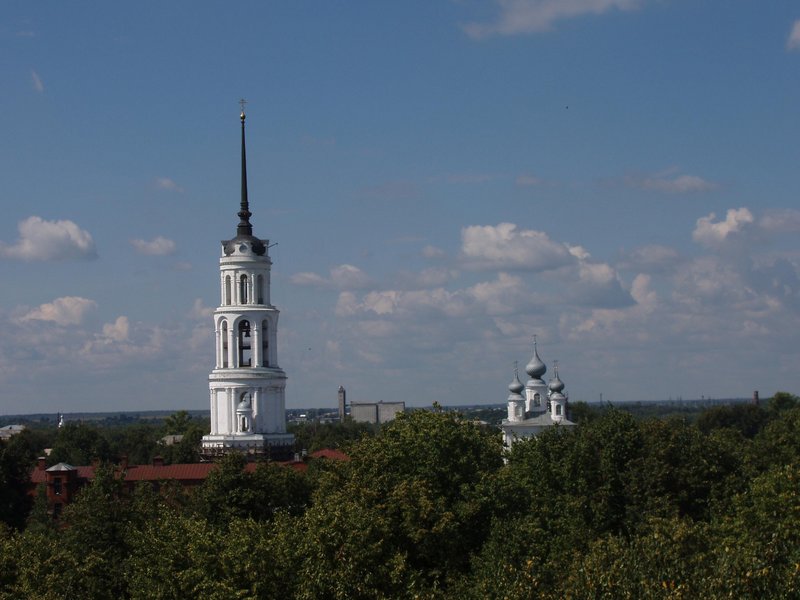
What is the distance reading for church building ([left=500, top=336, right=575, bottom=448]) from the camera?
11444 cm

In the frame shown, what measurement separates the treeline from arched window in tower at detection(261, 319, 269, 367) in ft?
93.4

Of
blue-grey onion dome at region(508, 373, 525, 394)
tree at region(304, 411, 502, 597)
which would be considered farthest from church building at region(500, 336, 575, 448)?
tree at region(304, 411, 502, 597)

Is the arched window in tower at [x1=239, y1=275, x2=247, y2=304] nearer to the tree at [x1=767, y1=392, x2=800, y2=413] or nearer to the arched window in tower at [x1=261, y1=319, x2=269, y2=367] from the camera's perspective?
the arched window in tower at [x1=261, y1=319, x2=269, y2=367]

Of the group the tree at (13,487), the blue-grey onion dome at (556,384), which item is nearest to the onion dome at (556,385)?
the blue-grey onion dome at (556,384)

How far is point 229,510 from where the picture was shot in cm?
5462

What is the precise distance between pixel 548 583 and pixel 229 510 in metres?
20.8

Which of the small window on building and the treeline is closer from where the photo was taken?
the treeline

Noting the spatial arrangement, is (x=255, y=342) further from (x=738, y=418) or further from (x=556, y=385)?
(x=738, y=418)

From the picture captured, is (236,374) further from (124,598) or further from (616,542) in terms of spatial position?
(616,542)

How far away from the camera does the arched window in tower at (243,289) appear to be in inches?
3529

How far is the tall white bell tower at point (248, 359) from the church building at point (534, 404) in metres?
29.0

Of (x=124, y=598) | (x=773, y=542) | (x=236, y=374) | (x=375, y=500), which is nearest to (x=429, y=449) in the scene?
(x=375, y=500)

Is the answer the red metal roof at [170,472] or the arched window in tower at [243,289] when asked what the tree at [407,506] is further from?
the arched window in tower at [243,289]

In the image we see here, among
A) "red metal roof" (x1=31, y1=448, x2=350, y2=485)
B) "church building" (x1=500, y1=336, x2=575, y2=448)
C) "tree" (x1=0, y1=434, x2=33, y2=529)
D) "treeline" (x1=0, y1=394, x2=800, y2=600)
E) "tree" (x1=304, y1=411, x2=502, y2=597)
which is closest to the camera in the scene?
"treeline" (x1=0, y1=394, x2=800, y2=600)
